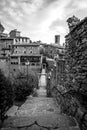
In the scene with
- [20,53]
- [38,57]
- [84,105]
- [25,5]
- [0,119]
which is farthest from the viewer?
[20,53]

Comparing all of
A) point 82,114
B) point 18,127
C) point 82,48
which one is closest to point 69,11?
point 82,48

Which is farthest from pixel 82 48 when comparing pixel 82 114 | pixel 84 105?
pixel 82 114

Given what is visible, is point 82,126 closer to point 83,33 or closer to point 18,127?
point 18,127

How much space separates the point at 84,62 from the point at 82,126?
143cm

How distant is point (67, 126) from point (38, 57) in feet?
86.1

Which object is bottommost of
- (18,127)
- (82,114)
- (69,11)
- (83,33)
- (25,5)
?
(18,127)

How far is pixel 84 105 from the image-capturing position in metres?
2.18

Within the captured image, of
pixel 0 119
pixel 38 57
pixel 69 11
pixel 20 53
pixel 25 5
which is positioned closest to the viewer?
pixel 0 119

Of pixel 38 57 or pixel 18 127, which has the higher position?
pixel 38 57

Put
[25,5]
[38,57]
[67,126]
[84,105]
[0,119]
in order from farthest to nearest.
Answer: [38,57]
[25,5]
[0,119]
[67,126]
[84,105]

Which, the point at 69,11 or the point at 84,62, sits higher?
the point at 69,11

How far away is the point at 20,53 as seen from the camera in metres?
30.5

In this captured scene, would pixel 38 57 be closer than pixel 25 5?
No

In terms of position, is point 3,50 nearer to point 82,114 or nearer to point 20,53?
point 20,53
